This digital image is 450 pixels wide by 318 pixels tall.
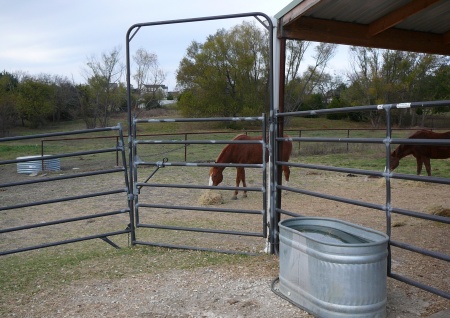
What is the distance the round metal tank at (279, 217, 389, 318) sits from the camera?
273 cm

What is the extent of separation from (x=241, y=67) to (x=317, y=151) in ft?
48.4

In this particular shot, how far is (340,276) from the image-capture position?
275cm

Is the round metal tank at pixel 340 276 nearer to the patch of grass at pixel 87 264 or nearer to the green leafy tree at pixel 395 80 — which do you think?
the patch of grass at pixel 87 264

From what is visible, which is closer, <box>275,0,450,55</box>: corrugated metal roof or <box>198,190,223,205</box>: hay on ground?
<box>275,0,450,55</box>: corrugated metal roof

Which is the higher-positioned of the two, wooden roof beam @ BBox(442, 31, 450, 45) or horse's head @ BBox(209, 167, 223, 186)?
wooden roof beam @ BBox(442, 31, 450, 45)

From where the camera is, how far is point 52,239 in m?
5.66

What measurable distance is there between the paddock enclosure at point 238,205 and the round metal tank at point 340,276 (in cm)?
38

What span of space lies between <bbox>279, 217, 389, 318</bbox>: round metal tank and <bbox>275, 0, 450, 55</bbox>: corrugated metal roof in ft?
7.46

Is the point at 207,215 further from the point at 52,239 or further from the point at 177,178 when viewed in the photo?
the point at 177,178

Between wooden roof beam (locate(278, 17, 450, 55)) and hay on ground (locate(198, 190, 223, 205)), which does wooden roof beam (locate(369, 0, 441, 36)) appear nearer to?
wooden roof beam (locate(278, 17, 450, 55))

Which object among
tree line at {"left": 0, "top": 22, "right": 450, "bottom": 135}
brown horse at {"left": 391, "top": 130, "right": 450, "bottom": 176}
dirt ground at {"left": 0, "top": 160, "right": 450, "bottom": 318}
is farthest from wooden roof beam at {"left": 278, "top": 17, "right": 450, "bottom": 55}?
tree line at {"left": 0, "top": 22, "right": 450, "bottom": 135}

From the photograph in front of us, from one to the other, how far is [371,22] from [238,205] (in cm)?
417

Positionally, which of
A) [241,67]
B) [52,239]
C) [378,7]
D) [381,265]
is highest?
[241,67]

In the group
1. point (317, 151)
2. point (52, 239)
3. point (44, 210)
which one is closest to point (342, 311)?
point (52, 239)
